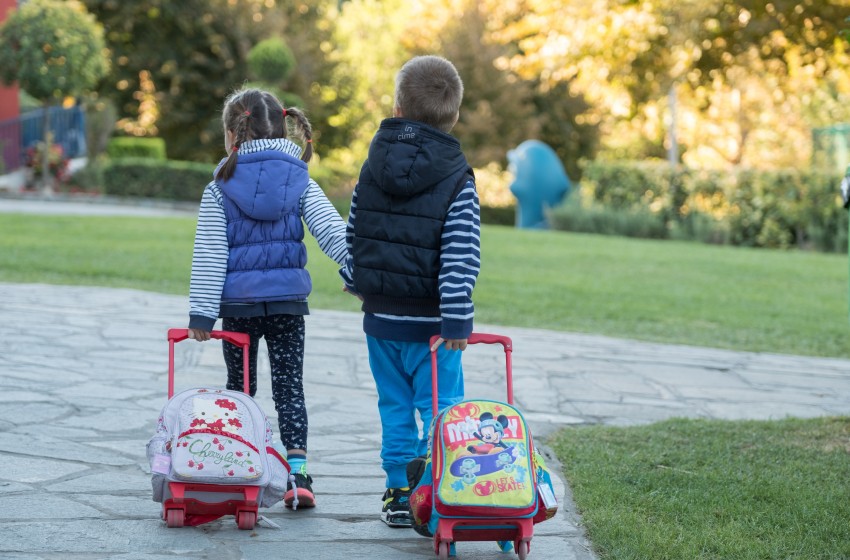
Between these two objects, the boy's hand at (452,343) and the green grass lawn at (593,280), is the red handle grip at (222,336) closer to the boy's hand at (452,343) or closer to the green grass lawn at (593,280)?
the boy's hand at (452,343)

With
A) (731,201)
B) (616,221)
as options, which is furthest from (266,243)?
(616,221)

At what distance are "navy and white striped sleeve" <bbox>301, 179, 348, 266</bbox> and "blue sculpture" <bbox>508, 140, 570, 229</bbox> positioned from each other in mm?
19492

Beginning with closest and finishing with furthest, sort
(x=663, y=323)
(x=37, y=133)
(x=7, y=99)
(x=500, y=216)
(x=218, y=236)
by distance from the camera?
(x=218, y=236) < (x=663, y=323) < (x=7, y=99) < (x=37, y=133) < (x=500, y=216)

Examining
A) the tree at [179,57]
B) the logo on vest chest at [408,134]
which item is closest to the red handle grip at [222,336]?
the logo on vest chest at [408,134]

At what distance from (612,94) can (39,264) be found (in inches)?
257

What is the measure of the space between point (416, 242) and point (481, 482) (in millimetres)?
777

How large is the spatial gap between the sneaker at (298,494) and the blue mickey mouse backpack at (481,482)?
0.61 m

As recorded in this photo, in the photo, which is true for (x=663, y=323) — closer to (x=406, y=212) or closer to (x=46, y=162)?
(x=406, y=212)

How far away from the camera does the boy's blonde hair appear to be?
142 inches

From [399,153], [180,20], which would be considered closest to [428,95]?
[399,153]

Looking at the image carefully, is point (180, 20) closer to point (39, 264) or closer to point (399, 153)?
point (39, 264)

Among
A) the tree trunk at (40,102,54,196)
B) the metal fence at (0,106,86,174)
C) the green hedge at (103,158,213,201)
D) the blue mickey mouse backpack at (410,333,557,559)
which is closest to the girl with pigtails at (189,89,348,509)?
the blue mickey mouse backpack at (410,333,557,559)

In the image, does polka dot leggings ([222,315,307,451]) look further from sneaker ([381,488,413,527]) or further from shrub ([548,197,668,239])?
shrub ([548,197,668,239])

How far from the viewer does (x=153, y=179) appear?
2212 centimetres
